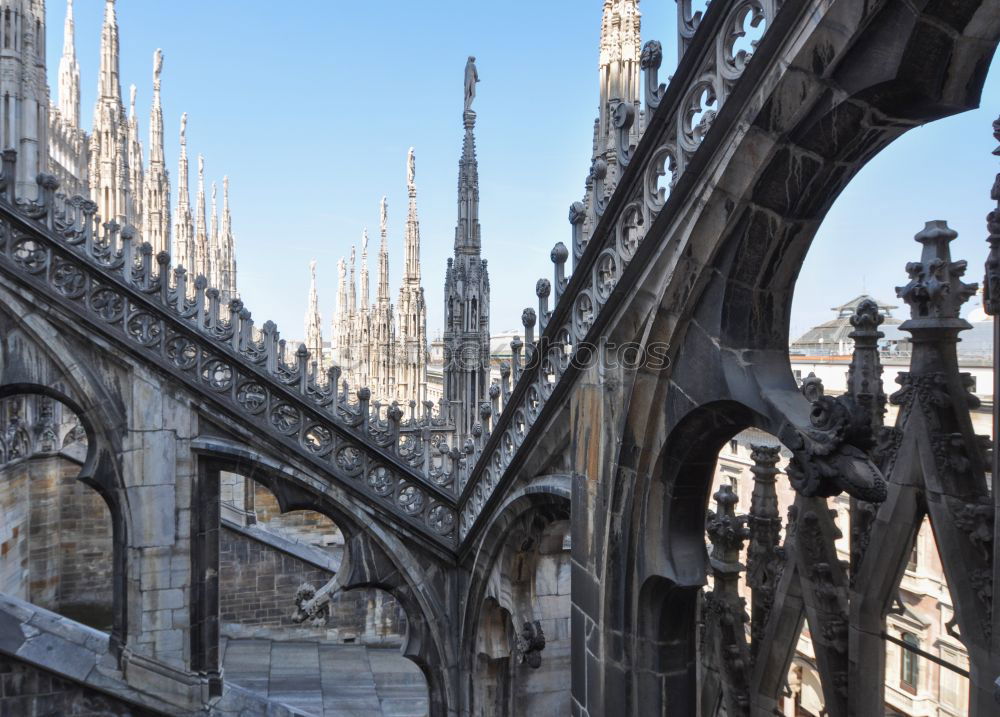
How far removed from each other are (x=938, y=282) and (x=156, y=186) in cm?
3085

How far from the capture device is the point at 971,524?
2.80 metres

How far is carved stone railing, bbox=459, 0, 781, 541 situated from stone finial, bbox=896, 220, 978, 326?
106 centimetres

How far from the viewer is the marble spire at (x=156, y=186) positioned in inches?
1136

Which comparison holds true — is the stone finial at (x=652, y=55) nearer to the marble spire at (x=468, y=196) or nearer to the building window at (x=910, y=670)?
the building window at (x=910, y=670)

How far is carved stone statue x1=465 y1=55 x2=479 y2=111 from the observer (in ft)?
57.4

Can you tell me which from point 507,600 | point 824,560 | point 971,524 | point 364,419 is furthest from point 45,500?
point 971,524

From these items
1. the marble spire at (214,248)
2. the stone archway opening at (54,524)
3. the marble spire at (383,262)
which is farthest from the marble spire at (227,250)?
the stone archway opening at (54,524)

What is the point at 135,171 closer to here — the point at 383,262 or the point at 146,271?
the point at 383,262

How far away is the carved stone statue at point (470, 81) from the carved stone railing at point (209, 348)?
11621 millimetres

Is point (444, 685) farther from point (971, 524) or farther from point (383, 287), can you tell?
point (383, 287)

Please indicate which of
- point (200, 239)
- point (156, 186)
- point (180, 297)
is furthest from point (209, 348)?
point (200, 239)

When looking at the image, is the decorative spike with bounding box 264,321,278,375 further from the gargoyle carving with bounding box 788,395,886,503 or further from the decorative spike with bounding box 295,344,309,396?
the gargoyle carving with bounding box 788,395,886,503

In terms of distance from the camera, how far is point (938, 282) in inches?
118

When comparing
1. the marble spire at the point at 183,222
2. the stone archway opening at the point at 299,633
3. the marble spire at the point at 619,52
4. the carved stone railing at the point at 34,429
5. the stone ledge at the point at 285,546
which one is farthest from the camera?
the marble spire at the point at 183,222
